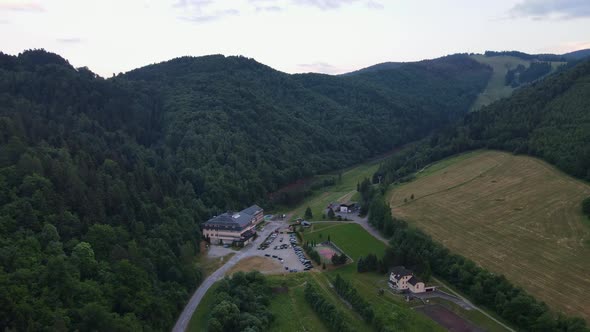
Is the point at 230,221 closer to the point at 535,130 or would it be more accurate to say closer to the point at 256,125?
the point at 256,125

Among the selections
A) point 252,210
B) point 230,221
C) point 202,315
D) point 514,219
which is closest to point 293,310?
point 202,315

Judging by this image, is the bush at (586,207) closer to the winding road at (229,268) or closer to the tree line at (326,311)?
the winding road at (229,268)

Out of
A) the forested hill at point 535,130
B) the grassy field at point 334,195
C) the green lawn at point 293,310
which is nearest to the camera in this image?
the green lawn at point 293,310

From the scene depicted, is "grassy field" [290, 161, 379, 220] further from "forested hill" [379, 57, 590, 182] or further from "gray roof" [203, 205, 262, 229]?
"gray roof" [203, 205, 262, 229]

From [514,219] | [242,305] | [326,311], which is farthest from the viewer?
[514,219]

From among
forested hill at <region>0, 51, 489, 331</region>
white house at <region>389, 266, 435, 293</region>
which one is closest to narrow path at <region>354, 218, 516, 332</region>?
white house at <region>389, 266, 435, 293</region>

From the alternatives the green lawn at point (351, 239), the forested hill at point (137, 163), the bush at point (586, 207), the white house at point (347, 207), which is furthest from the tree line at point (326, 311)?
the bush at point (586, 207)
